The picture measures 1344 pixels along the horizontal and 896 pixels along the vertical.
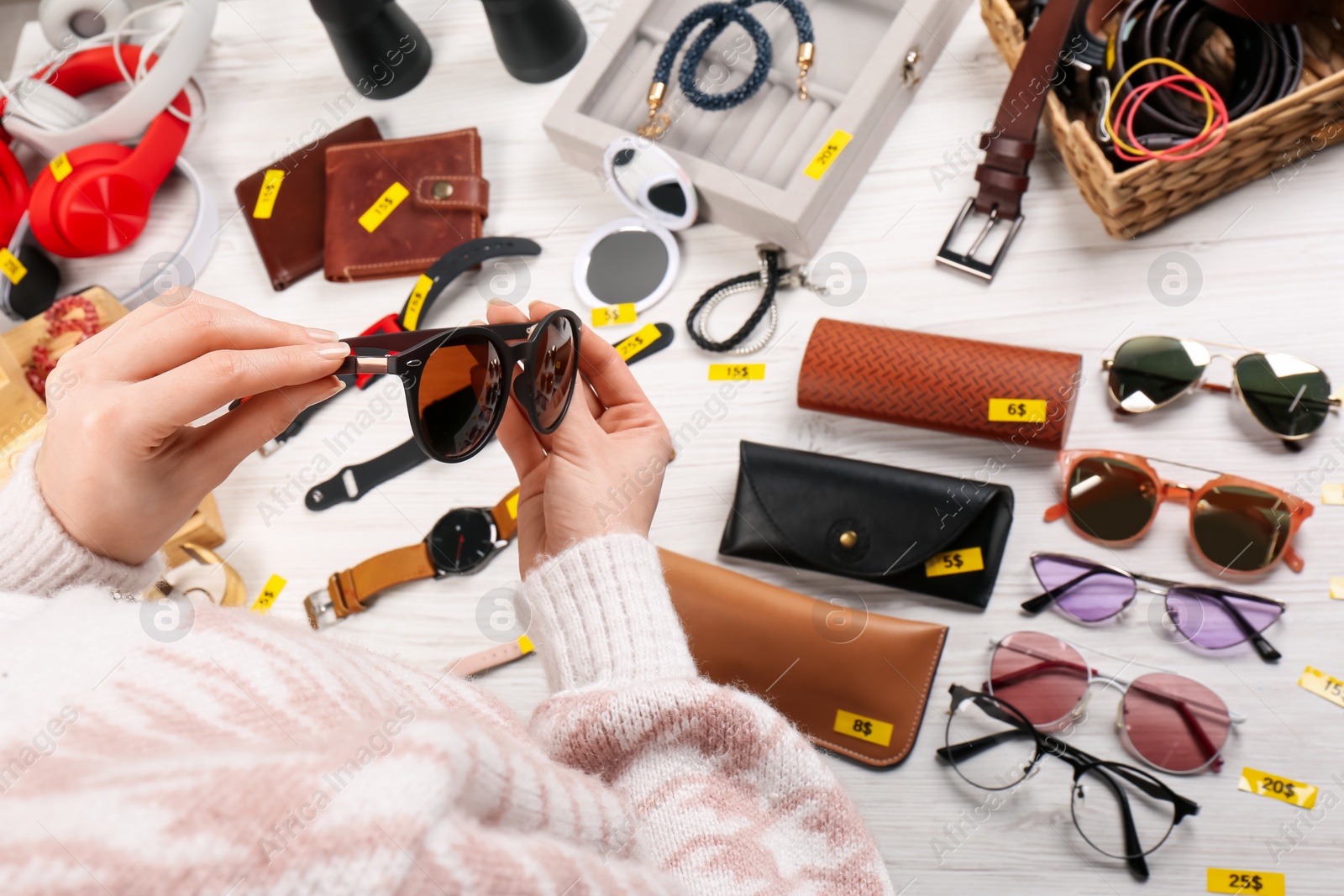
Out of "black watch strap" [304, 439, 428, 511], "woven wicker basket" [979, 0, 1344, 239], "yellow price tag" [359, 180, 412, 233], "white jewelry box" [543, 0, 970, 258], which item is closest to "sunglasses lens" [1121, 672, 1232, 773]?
"woven wicker basket" [979, 0, 1344, 239]

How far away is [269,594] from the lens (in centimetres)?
108

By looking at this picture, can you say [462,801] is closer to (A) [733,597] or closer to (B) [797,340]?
(A) [733,597]

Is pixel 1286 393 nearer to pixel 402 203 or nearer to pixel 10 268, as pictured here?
pixel 402 203

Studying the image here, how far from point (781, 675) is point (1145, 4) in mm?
862

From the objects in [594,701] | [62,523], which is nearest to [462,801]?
[594,701]

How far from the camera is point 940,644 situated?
2.93 feet

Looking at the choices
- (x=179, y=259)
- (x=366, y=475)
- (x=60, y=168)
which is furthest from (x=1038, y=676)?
(x=60, y=168)

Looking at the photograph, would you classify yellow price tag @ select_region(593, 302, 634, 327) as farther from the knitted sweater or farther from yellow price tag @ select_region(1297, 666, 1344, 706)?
yellow price tag @ select_region(1297, 666, 1344, 706)

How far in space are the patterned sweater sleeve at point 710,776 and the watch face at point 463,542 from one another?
41 centimetres

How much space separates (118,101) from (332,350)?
38.1 inches

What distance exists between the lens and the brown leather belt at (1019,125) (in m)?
0.93

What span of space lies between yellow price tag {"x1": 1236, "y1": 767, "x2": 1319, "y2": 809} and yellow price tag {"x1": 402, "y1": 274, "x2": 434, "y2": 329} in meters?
1.04

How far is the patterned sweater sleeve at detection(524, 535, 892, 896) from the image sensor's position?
0.59 meters

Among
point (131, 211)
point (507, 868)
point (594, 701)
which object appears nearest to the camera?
point (507, 868)
